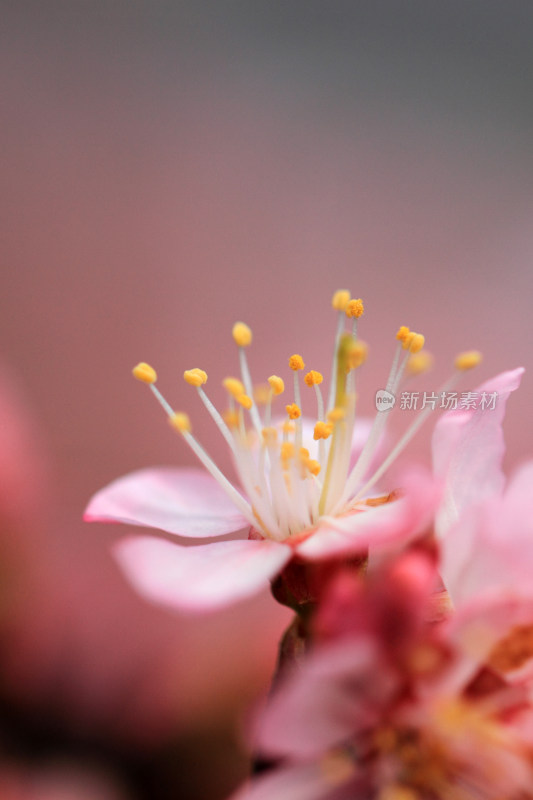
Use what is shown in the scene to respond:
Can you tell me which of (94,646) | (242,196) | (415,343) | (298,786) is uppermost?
(242,196)

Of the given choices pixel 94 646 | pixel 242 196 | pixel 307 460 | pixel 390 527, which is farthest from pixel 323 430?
pixel 242 196

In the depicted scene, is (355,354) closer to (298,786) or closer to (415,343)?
(415,343)

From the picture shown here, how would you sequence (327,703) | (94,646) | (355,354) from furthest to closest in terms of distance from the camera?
(94,646), (355,354), (327,703)

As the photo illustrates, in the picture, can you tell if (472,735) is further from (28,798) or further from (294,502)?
(28,798)

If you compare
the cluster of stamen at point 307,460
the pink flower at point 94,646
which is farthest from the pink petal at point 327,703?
the pink flower at point 94,646

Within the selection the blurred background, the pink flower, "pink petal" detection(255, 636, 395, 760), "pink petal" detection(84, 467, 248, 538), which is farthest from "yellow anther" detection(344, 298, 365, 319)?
the blurred background

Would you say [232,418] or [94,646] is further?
[94,646]
